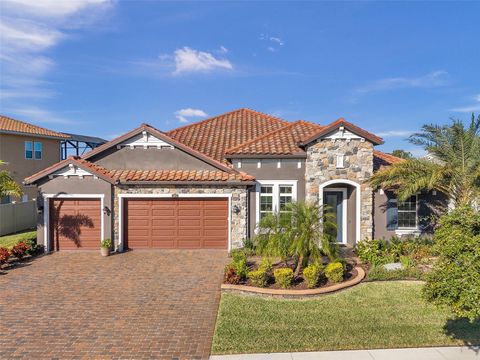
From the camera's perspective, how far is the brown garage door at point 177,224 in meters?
15.9

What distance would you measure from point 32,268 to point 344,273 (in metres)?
11.2

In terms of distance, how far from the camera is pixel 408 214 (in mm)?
15820

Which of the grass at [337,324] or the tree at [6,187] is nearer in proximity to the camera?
the grass at [337,324]

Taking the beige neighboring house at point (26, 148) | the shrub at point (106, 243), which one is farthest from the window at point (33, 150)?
the shrub at point (106, 243)

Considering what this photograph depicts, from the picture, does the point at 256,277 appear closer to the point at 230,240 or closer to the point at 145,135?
the point at 230,240

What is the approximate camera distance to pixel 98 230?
51.5 ft

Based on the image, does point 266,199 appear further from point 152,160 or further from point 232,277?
point 232,277

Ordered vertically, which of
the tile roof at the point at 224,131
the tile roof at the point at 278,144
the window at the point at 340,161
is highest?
the tile roof at the point at 224,131

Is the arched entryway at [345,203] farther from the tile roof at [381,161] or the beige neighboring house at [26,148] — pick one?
the beige neighboring house at [26,148]

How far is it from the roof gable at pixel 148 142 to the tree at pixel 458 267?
1105 centimetres

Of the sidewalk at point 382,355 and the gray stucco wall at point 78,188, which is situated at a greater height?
the gray stucco wall at point 78,188

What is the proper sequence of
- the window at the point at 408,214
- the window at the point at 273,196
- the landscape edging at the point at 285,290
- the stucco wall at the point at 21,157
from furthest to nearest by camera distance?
the stucco wall at the point at 21,157 → the window at the point at 273,196 → the window at the point at 408,214 → the landscape edging at the point at 285,290

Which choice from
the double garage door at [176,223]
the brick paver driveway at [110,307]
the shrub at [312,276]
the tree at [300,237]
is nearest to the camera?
the brick paver driveway at [110,307]

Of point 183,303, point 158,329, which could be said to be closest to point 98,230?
point 183,303
